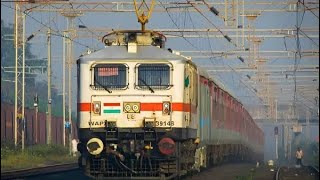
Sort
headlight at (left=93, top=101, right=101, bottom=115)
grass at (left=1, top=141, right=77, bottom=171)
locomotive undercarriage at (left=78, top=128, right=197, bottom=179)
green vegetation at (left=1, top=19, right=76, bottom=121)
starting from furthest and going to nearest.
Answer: green vegetation at (left=1, top=19, right=76, bottom=121) < grass at (left=1, top=141, right=77, bottom=171) < headlight at (left=93, top=101, right=101, bottom=115) < locomotive undercarriage at (left=78, top=128, right=197, bottom=179)

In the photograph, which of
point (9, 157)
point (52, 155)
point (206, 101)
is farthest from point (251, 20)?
point (206, 101)

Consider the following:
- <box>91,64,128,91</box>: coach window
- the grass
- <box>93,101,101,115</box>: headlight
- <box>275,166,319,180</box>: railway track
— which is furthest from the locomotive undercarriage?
the grass

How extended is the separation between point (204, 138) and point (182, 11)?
74.4 ft

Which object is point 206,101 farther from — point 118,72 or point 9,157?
point 9,157

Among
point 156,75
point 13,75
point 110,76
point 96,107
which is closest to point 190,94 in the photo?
point 156,75

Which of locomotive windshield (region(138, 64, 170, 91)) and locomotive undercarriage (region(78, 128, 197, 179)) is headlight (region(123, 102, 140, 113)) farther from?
locomotive windshield (region(138, 64, 170, 91))

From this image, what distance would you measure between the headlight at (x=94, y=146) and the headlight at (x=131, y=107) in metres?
1.13

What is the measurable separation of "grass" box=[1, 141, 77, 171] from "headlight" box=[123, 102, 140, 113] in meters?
17.5

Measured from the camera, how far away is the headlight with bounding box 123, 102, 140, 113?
23.1 m

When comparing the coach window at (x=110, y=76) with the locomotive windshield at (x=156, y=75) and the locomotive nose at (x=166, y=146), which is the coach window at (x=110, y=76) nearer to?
the locomotive windshield at (x=156, y=75)

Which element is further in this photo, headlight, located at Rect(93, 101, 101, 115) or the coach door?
the coach door

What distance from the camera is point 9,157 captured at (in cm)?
4612

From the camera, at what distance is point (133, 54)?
23703 mm

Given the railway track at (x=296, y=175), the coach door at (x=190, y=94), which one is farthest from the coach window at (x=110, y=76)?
the railway track at (x=296, y=175)
